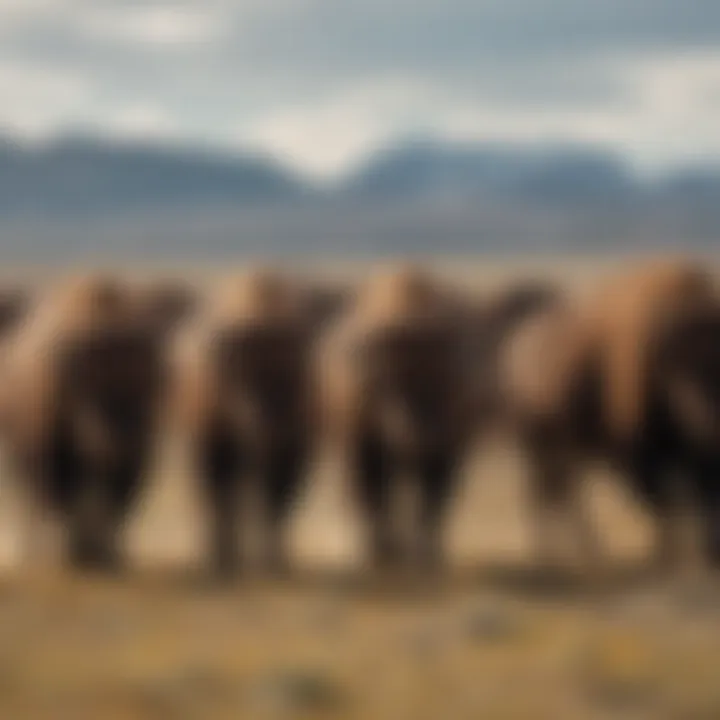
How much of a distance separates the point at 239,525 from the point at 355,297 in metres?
1.59

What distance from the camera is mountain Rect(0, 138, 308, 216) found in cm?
7800

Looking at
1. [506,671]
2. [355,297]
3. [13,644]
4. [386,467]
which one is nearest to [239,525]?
[386,467]

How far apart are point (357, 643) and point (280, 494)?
1.99 m

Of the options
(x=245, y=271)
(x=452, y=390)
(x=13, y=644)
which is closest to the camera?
(x=13, y=644)

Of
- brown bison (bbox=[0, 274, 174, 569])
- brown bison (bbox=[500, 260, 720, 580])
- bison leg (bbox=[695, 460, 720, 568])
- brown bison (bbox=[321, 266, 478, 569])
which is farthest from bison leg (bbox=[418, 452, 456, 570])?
brown bison (bbox=[0, 274, 174, 569])

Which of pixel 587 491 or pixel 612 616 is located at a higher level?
pixel 587 491

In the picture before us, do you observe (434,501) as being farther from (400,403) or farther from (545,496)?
(545,496)

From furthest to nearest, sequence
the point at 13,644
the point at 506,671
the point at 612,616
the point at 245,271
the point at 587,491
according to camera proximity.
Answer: the point at 587,491 < the point at 245,271 < the point at 612,616 < the point at 13,644 < the point at 506,671

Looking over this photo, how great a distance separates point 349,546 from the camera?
9695 mm

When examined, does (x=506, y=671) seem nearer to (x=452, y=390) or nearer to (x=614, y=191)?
(x=452, y=390)

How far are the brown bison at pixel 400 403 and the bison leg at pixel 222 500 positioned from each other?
A: 0.59 m

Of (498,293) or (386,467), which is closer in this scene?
(386,467)

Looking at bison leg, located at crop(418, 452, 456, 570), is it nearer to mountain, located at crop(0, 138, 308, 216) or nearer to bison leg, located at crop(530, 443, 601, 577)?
bison leg, located at crop(530, 443, 601, 577)

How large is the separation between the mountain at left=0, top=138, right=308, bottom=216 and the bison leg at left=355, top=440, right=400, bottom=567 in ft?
218
